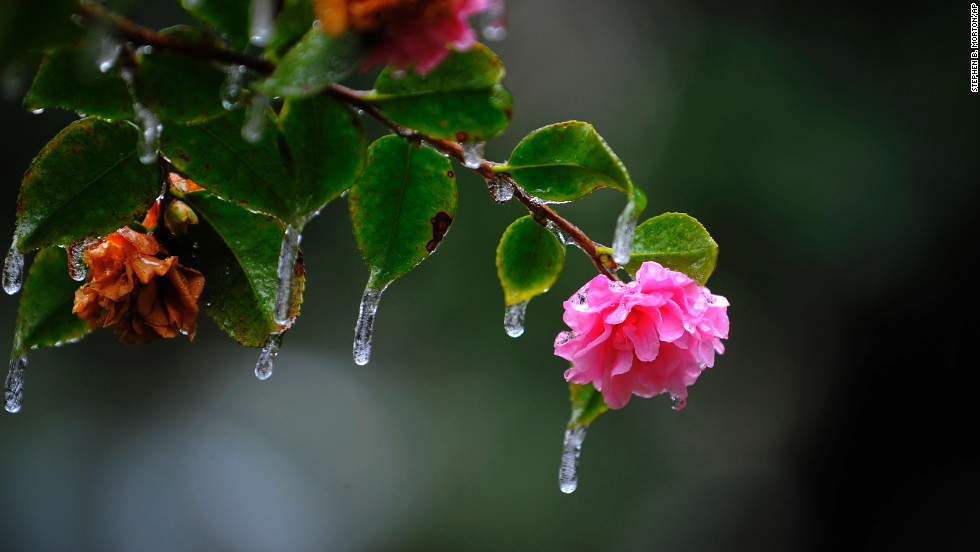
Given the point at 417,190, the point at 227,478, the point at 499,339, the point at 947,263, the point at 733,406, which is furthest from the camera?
the point at 227,478

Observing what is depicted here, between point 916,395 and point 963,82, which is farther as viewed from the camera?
point 916,395

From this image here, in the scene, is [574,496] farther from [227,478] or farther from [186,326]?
[186,326]

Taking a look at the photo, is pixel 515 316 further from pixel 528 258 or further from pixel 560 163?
pixel 560 163

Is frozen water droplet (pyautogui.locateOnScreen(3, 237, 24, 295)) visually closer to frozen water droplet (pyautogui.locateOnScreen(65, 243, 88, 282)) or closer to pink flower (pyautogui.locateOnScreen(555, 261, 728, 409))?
frozen water droplet (pyautogui.locateOnScreen(65, 243, 88, 282))

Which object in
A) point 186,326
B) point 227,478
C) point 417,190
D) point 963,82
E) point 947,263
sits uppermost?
point 417,190

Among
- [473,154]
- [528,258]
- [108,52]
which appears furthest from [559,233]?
[108,52]

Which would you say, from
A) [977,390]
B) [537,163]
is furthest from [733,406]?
[537,163]

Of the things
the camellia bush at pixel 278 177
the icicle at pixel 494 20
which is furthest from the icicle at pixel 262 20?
the icicle at pixel 494 20

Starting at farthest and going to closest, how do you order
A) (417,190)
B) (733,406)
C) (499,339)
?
(733,406), (499,339), (417,190)
